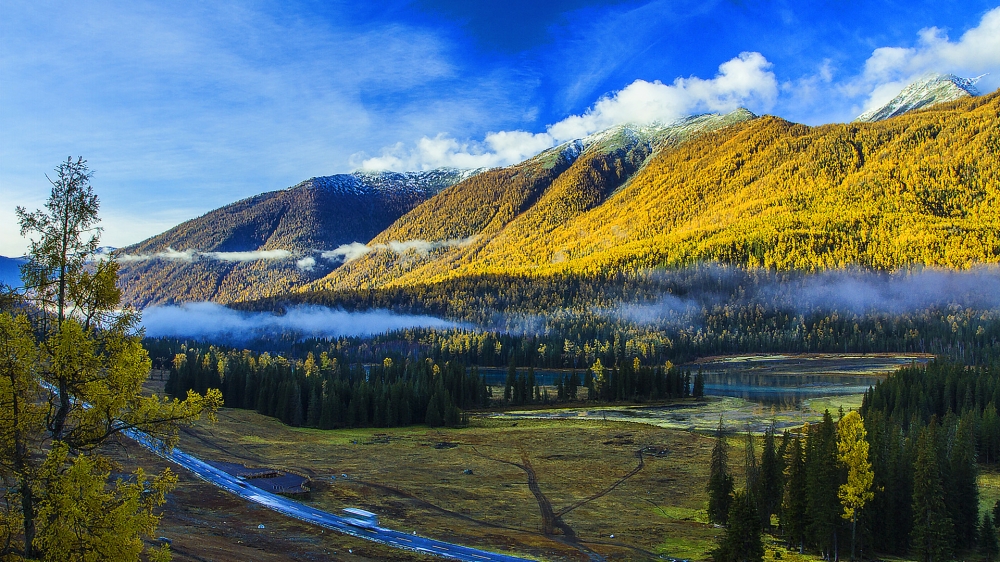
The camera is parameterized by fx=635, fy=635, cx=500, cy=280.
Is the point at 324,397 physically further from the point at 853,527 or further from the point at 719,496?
the point at 853,527

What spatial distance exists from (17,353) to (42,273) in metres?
2.39

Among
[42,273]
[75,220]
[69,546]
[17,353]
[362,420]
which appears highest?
[75,220]

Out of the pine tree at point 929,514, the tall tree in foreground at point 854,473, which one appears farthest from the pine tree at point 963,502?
the tall tree in foreground at point 854,473

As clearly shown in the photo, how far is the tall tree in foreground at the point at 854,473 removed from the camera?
48875 millimetres

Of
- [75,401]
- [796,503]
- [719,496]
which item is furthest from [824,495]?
[75,401]

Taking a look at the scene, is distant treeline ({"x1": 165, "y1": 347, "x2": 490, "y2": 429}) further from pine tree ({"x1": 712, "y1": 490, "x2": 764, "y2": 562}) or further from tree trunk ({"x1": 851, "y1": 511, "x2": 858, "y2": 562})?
pine tree ({"x1": 712, "y1": 490, "x2": 764, "y2": 562})

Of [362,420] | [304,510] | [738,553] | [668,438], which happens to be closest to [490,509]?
[304,510]

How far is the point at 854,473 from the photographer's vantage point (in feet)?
161

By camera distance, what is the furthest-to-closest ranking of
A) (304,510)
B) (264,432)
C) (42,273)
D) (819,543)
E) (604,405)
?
(604,405), (264,432), (304,510), (819,543), (42,273)

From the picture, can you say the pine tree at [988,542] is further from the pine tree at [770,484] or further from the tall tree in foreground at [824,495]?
the pine tree at [770,484]

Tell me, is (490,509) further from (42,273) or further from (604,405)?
(604,405)

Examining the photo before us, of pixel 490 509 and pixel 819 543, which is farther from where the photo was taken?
pixel 490 509

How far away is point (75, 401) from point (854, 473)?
51425mm

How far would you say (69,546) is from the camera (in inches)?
674
